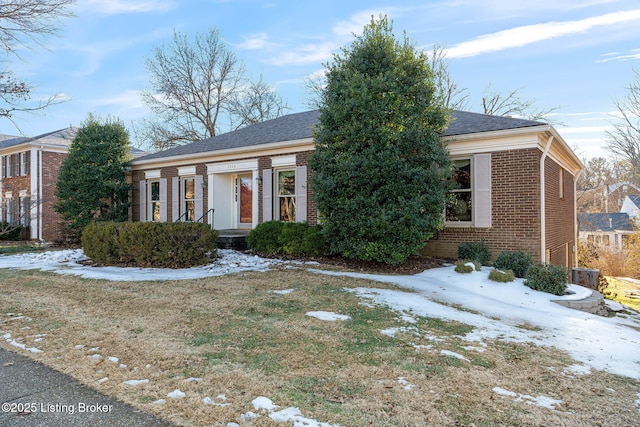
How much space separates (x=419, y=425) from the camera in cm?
259

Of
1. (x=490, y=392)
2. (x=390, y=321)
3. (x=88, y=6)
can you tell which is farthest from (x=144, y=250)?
(x=490, y=392)

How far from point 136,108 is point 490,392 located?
3111 cm

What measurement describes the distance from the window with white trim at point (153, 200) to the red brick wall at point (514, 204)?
12225 millimetres

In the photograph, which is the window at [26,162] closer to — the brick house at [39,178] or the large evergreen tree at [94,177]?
the brick house at [39,178]

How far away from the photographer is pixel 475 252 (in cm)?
941

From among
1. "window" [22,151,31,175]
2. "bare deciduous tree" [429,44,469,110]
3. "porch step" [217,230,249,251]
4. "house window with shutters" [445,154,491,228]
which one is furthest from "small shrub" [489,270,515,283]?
"window" [22,151,31,175]

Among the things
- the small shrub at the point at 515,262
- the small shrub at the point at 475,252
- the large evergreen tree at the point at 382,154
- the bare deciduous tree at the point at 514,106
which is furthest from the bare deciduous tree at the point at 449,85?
the small shrub at the point at 515,262

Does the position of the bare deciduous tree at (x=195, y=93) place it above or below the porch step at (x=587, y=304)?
above

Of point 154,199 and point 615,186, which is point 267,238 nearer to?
point 154,199

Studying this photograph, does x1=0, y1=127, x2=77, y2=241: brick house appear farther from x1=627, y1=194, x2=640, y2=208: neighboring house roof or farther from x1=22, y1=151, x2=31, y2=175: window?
x1=627, y1=194, x2=640, y2=208: neighboring house roof

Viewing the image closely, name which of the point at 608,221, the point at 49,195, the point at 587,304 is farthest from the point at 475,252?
the point at 608,221

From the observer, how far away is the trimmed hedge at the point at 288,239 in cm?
1020

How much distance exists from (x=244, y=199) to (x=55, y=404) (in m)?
12.1

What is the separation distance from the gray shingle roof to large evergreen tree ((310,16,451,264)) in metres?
1.24
